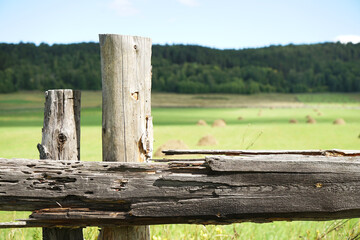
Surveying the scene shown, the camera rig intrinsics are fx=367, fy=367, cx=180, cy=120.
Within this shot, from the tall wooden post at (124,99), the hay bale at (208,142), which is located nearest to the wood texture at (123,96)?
the tall wooden post at (124,99)


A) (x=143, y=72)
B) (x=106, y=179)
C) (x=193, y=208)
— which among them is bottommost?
(x=193, y=208)

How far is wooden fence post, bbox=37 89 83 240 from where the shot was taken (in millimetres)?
2963

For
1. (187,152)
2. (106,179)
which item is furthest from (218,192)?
(106,179)

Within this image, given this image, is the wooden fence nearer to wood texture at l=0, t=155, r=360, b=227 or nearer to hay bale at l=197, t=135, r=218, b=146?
wood texture at l=0, t=155, r=360, b=227

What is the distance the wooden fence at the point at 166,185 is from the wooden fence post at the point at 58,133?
155 millimetres

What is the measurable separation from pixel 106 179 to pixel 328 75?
39.6 m

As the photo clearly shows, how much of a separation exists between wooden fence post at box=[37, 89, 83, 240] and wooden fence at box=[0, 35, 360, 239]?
0.15 m

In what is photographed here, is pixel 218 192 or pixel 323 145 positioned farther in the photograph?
pixel 323 145

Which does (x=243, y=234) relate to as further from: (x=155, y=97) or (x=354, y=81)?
(x=155, y=97)

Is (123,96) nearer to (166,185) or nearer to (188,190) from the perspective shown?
(166,185)

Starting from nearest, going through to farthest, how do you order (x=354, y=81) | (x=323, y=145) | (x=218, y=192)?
(x=218, y=192) → (x=323, y=145) → (x=354, y=81)

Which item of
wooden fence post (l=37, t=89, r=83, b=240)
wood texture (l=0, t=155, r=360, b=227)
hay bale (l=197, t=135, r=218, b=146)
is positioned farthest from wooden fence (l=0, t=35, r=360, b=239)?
hay bale (l=197, t=135, r=218, b=146)

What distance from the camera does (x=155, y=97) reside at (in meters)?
45.6

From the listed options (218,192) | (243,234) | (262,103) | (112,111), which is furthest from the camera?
(262,103)
